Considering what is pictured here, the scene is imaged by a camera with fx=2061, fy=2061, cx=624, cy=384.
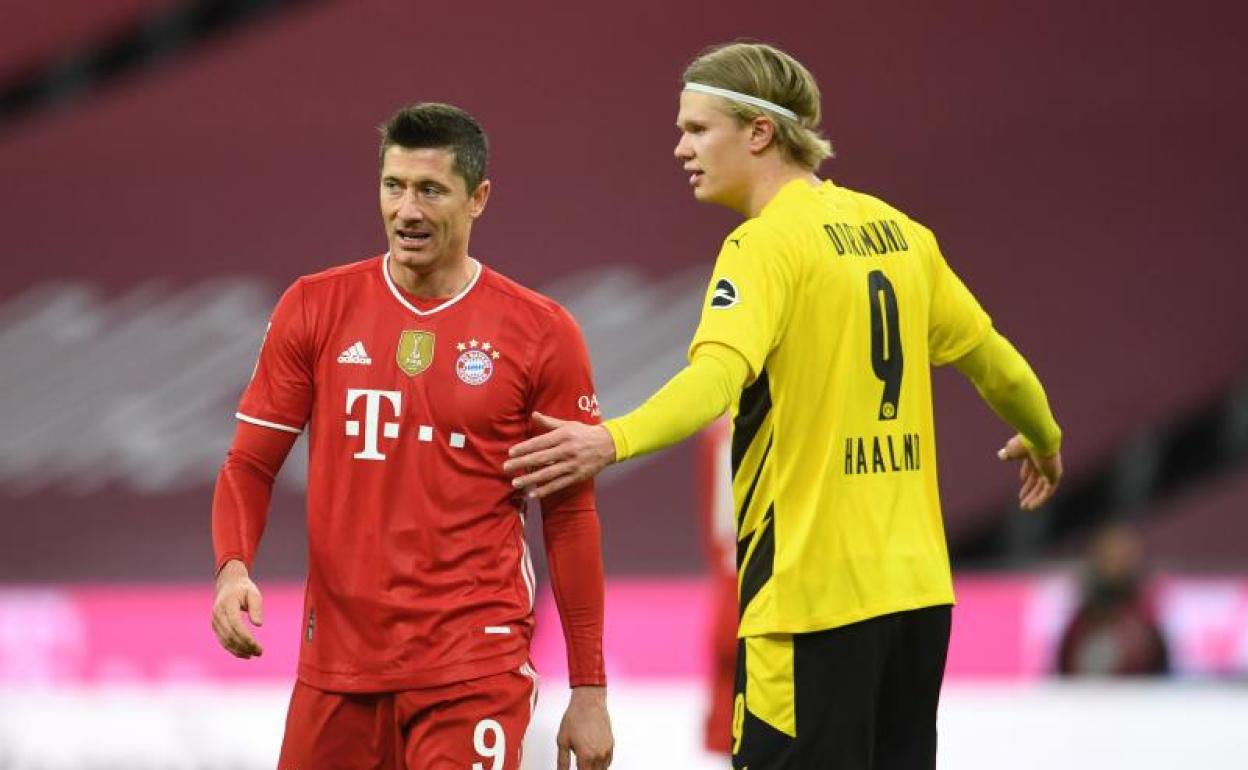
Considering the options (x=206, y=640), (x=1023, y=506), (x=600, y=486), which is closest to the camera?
(x=1023, y=506)

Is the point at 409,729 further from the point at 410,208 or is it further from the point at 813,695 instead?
the point at 410,208

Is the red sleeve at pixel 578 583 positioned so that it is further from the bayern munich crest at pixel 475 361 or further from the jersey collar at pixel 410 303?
the jersey collar at pixel 410 303

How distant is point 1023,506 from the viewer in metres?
4.72

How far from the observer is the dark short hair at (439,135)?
13.9 feet

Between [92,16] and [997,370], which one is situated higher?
[92,16]

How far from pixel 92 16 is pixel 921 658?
10.7 metres

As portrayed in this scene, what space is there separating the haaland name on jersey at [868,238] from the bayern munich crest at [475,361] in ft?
2.41

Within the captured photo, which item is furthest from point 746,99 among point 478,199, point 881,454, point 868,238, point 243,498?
point 243,498

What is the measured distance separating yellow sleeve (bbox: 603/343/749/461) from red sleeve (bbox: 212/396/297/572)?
0.88 meters

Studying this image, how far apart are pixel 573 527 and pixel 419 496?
335mm

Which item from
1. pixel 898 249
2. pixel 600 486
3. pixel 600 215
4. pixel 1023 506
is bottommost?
pixel 1023 506

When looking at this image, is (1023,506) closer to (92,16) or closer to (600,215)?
(600,215)

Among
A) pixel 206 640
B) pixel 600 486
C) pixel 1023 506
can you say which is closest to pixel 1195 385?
pixel 600 486

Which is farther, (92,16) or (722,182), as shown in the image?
(92,16)
